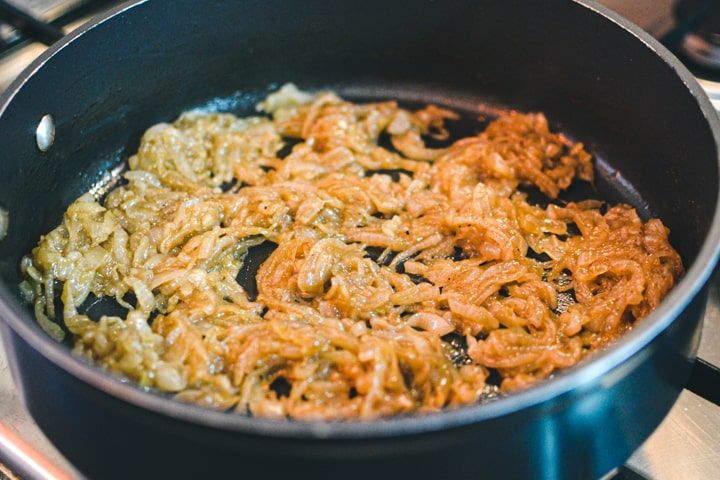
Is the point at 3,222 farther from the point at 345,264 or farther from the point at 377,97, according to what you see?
the point at 377,97

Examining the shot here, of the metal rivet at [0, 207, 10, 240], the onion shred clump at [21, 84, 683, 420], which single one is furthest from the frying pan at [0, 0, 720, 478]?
the onion shred clump at [21, 84, 683, 420]

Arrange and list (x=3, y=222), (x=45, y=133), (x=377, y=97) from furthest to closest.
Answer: (x=377, y=97) < (x=45, y=133) < (x=3, y=222)

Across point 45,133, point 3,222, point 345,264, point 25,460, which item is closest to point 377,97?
point 345,264

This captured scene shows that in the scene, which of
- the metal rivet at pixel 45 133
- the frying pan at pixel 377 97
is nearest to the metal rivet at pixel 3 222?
the frying pan at pixel 377 97

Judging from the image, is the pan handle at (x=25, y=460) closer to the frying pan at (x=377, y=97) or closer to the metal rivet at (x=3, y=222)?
the frying pan at (x=377, y=97)

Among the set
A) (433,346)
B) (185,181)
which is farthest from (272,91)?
(433,346)
